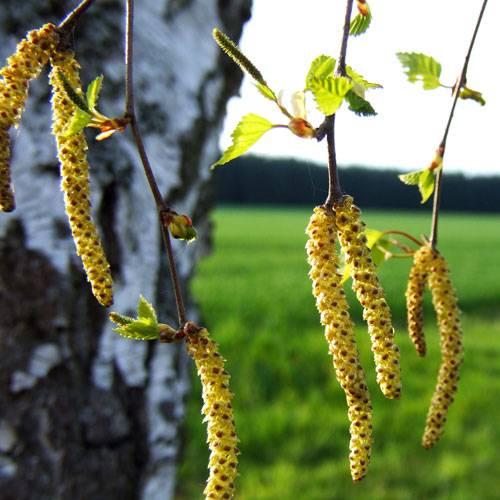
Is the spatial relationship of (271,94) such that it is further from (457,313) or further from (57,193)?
(57,193)

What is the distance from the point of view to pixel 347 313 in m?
0.55

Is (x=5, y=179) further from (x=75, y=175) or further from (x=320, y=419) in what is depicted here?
(x=320, y=419)

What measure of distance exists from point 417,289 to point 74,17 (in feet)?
1.44

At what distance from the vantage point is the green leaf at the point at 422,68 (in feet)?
2.68

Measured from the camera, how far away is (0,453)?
59.3 inches

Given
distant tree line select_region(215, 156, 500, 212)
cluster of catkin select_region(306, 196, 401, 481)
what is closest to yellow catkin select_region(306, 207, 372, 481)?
cluster of catkin select_region(306, 196, 401, 481)

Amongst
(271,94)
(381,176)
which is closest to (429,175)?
(271,94)

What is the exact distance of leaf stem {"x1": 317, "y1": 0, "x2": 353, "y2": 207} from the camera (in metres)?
0.50

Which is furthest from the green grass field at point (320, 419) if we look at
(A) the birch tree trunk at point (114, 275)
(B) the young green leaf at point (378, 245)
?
(B) the young green leaf at point (378, 245)

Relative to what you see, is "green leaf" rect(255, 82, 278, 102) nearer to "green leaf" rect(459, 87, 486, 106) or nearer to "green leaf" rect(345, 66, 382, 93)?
"green leaf" rect(345, 66, 382, 93)

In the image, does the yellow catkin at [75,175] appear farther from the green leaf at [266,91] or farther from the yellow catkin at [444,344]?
the yellow catkin at [444,344]

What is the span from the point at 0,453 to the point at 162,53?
890 mm

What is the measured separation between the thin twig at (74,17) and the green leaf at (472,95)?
1.44 feet

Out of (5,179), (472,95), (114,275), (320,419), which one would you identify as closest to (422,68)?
(472,95)
